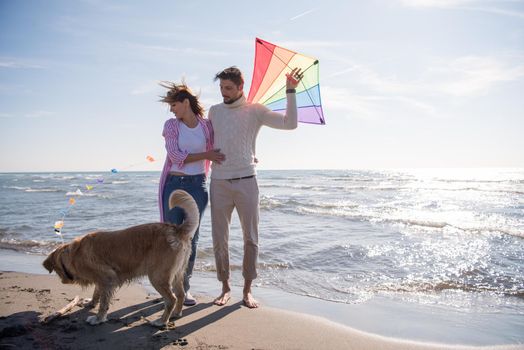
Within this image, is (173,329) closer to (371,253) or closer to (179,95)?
(179,95)

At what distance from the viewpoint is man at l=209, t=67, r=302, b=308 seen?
410cm

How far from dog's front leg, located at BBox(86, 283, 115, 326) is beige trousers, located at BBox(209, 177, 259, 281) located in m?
1.23

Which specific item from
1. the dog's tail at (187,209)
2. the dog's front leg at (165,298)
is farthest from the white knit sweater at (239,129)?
the dog's front leg at (165,298)

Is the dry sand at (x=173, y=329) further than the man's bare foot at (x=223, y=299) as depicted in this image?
No

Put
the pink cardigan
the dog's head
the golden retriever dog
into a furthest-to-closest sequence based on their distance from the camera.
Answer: the pink cardigan, the dog's head, the golden retriever dog

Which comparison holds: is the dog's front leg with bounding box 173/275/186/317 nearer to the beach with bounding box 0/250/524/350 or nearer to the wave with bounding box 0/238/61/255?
the beach with bounding box 0/250/524/350

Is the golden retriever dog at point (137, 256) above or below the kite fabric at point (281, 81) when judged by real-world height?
below

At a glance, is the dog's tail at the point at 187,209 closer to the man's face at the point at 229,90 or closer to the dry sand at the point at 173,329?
the dry sand at the point at 173,329

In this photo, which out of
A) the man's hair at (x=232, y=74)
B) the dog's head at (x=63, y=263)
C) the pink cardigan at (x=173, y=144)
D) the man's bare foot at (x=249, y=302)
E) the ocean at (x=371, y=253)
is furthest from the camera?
the ocean at (x=371, y=253)

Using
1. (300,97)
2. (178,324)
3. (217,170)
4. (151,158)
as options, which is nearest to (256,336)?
(178,324)

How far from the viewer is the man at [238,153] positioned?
13.5ft

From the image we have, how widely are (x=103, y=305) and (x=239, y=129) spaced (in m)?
2.24

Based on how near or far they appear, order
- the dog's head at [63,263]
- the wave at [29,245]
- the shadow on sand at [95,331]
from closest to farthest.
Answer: the shadow on sand at [95,331], the dog's head at [63,263], the wave at [29,245]

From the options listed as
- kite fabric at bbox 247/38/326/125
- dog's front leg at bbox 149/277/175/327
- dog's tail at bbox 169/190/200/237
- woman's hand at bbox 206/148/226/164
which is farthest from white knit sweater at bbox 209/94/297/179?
dog's front leg at bbox 149/277/175/327
